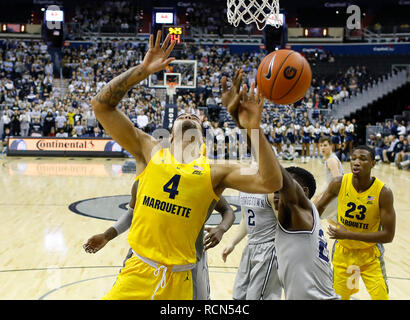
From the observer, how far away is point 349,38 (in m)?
29.6

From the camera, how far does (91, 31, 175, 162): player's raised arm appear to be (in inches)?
90.7

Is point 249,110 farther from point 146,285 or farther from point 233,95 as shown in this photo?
point 146,285

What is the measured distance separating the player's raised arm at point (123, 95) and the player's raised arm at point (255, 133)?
1.43 feet

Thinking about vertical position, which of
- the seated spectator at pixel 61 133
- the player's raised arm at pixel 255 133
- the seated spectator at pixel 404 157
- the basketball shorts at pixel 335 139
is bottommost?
the seated spectator at pixel 404 157

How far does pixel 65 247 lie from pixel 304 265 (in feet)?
13.8

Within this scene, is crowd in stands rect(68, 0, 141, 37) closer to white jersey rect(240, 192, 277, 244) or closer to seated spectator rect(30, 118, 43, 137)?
seated spectator rect(30, 118, 43, 137)

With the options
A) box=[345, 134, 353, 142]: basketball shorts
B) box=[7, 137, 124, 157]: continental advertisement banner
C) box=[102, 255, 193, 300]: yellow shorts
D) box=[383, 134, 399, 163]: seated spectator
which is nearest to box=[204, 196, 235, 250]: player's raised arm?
box=[102, 255, 193, 300]: yellow shorts

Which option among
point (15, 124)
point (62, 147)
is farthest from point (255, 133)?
point (15, 124)

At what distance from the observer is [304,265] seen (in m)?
2.67

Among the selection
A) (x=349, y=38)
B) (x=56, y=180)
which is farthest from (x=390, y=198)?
(x=349, y=38)

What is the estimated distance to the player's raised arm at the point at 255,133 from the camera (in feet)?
6.72

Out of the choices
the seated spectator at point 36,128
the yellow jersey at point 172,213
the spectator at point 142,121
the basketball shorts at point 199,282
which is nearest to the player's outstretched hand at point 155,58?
the yellow jersey at point 172,213

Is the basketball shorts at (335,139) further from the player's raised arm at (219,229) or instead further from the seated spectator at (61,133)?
the player's raised arm at (219,229)
